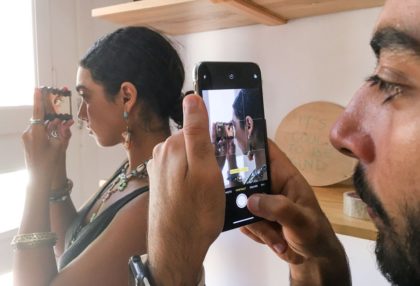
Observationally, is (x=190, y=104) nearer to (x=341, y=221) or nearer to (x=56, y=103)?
(x=341, y=221)

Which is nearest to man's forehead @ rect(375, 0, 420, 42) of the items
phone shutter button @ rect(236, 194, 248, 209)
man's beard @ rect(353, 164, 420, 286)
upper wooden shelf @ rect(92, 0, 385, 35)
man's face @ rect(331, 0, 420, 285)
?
man's face @ rect(331, 0, 420, 285)

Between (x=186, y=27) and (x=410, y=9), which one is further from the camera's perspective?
(x=186, y=27)

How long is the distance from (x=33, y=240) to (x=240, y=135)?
48cm

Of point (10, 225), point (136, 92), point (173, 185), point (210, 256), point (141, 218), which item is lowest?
point (210, 256)

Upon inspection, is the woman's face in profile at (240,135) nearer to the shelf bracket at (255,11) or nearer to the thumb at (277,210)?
the thumb at (277,210)

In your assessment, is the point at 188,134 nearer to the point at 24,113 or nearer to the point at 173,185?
the point at 173,185

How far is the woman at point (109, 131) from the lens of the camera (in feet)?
2.46

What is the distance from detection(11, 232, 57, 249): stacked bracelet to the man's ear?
30 centimetres

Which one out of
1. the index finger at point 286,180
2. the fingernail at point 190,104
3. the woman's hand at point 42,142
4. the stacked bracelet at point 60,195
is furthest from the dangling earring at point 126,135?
the fingernail at point 190,104

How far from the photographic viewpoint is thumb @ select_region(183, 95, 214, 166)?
38 cm

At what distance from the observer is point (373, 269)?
0.89 m

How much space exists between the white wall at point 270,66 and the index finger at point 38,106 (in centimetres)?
34

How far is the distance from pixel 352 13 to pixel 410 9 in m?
0.53

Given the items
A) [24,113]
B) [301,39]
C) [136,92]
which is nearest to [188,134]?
[136,92]
